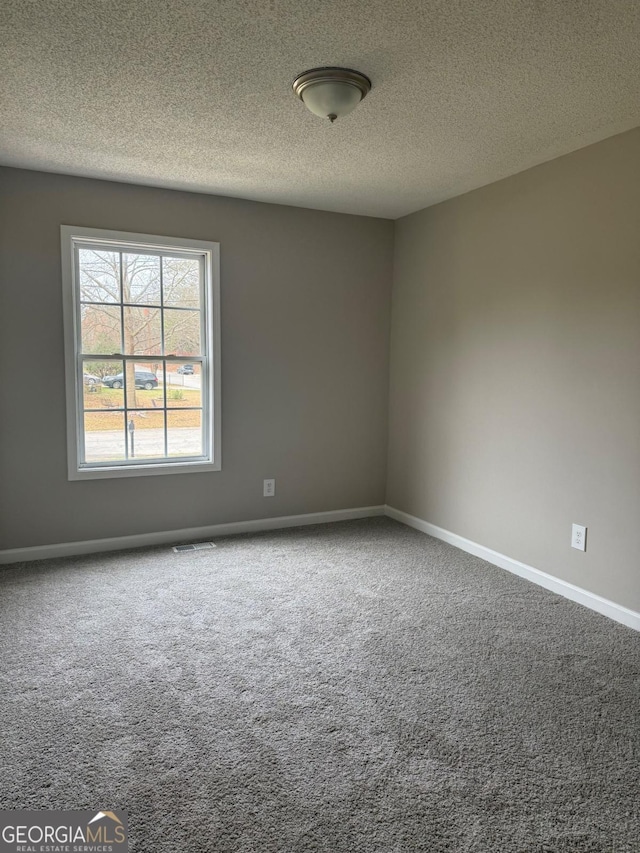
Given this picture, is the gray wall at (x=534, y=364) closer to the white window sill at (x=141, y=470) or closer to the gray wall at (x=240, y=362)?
the gray wall at (x=240, y=362)

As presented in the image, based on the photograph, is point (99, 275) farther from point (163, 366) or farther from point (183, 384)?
point (183, 384)

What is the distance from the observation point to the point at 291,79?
7.49ft

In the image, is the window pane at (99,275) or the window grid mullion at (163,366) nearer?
the window pane at (99,275)

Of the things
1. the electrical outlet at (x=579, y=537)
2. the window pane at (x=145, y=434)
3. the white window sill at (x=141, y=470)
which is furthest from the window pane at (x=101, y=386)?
the electrical outlet at (x=579, y=537)

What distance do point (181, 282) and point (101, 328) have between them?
0.64 meters

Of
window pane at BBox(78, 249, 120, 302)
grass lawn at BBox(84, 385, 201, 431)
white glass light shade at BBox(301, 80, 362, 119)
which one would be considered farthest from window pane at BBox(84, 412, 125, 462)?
white glass light shade at BBox(301, 80, 362, 119)

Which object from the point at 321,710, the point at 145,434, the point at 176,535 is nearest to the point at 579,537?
the point at 321,710

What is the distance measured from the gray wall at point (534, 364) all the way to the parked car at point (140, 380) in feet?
6.41

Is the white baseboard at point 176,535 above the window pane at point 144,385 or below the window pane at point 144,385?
below

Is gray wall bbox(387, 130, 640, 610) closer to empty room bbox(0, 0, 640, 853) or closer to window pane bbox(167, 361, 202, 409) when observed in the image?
empty room bbox(0, 0, 640, 853)

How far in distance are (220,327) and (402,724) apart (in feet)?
9.38

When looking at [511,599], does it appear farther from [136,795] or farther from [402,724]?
[136,795]

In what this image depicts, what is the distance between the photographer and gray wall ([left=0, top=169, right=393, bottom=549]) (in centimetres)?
351

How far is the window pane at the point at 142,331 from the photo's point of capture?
12.5 feet
